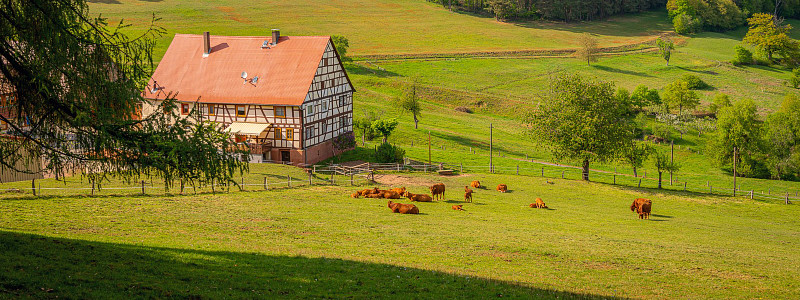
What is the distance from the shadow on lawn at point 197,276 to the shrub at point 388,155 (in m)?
32.0

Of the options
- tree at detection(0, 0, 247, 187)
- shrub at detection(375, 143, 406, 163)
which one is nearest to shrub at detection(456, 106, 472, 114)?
shrub at detection(375, 143, 406, 163)

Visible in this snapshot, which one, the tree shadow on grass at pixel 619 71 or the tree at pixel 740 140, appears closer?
the tree at pixel 740 140

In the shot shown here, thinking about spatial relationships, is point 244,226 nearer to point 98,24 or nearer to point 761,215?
point 98,24

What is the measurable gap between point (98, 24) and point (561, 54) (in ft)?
386

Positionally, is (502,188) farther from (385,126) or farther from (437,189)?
(385,126)

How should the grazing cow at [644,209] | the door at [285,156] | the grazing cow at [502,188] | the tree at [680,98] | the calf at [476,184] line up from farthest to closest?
the tree at [680,98] → the door at [285,156] → the calf at [476,184] → the grazing cow at [502,188] → the grazing cow at [644,209]

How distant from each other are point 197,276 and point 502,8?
145445 mm

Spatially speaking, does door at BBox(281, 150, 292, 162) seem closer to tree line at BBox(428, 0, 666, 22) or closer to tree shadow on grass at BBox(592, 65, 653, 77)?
tree shadow on grass at BBox(592, 65, 653, 77)

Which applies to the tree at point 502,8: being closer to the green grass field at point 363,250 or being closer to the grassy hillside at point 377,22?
the grassy hillside at point 377,22

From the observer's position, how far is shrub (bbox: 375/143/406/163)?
174 ft

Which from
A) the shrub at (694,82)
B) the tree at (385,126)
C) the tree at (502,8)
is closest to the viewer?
the tree at (385,126)

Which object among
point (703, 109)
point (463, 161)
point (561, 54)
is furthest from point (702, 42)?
point (463, 161)

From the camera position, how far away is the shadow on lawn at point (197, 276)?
1514 cm

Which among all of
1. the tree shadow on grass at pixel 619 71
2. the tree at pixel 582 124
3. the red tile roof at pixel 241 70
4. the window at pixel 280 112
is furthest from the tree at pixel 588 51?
the window at pixel 280 112
